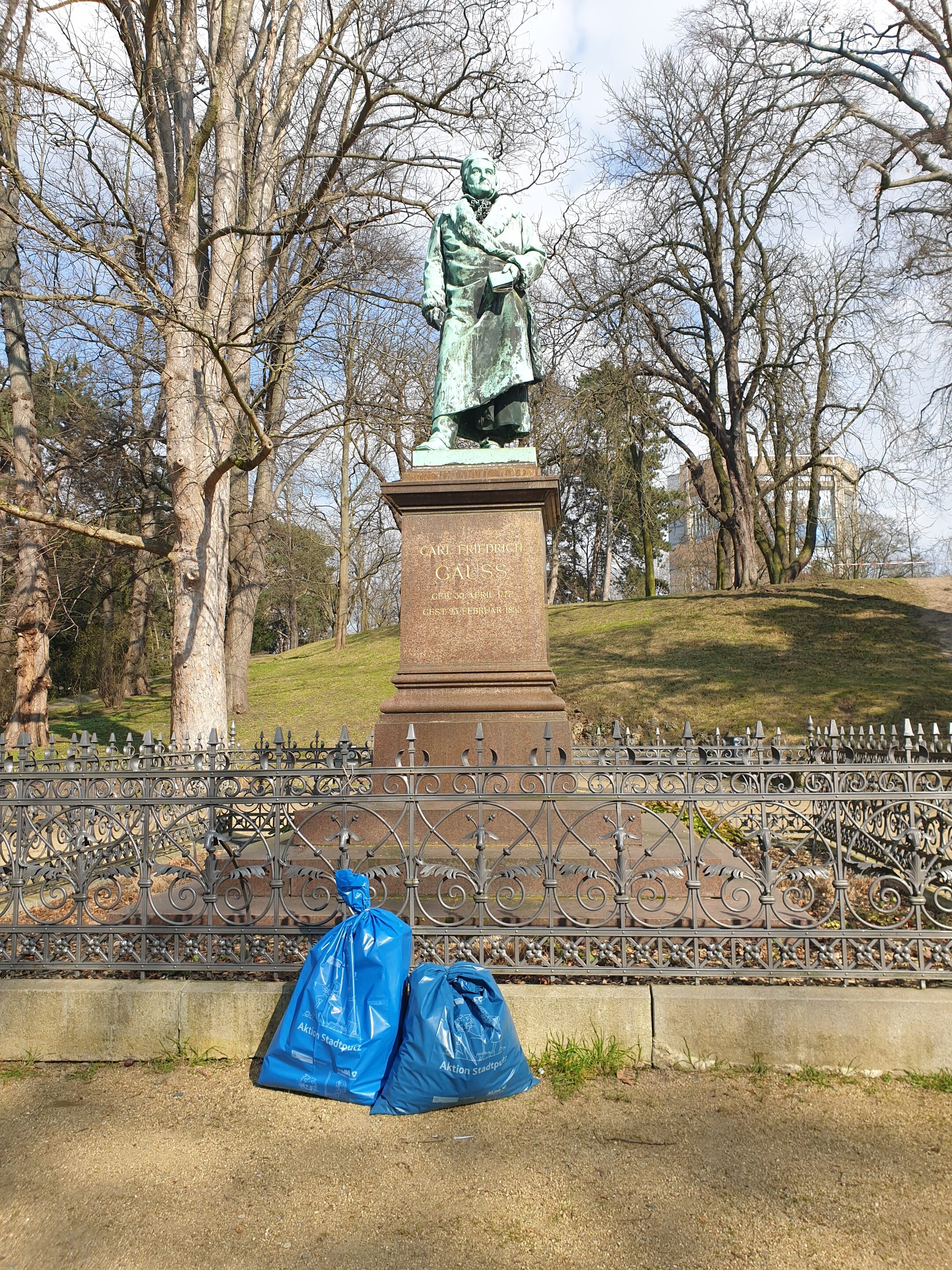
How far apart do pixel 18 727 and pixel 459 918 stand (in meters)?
13.4

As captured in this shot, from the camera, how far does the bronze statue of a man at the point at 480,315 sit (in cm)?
707

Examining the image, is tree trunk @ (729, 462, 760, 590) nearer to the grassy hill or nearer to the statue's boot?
the grassy hill

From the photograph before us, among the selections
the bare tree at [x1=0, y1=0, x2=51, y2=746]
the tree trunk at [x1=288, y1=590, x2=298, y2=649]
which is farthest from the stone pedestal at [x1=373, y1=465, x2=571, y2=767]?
the tree trunk at [x1=288, y1=590, x2=298, y2=649]

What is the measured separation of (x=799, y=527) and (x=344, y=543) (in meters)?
25.8

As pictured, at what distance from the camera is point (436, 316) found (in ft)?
23.5

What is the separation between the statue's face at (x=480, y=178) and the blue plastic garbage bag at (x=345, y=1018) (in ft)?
19.9

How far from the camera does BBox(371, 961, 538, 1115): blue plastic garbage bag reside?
330 cm

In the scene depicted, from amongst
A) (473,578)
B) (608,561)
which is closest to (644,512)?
(608,561)

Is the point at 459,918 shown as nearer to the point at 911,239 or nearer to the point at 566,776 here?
the point at 566,776

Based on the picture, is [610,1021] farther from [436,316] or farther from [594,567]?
[594,567]

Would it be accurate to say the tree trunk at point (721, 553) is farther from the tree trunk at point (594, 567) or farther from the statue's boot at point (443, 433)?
the statue's boot at point (443, 433)

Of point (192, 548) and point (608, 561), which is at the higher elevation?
point (608, 561)

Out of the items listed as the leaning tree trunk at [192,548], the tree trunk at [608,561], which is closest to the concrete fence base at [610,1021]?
the leaning tree trunk at [192,548]

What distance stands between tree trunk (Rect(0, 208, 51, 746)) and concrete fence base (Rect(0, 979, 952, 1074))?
486 inches
